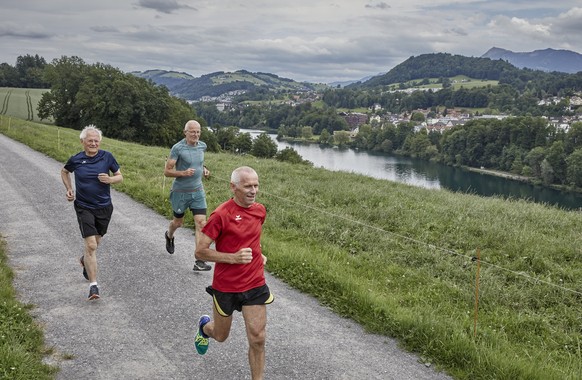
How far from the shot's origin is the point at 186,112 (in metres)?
72.0

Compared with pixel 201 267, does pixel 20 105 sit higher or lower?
lower

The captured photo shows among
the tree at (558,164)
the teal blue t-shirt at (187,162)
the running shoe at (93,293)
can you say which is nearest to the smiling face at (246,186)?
the running shoe at (93,293)

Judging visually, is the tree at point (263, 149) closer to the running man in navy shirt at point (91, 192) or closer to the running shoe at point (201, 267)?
the running shoe at point (201, 267)

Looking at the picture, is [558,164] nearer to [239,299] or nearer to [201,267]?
[201,267]

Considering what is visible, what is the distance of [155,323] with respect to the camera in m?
5.64

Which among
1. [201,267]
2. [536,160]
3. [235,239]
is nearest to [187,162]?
[201,267]

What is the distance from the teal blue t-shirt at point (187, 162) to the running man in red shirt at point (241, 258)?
11.6ft

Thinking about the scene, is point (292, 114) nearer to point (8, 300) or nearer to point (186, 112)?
point (186, 112)

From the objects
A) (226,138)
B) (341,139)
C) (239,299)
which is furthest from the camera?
(341,139)

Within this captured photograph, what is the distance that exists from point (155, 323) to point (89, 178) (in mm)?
2207

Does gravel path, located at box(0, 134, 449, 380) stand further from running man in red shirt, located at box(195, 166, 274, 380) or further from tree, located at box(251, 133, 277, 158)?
tree, located at box(251, 133, 277, 158)

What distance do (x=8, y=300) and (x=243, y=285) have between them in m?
3.47

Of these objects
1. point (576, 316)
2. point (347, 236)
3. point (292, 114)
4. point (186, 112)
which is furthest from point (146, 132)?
point (292, 114)

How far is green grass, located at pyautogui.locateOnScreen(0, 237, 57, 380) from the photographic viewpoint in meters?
4.32
